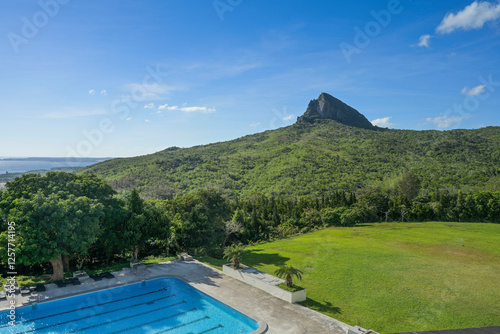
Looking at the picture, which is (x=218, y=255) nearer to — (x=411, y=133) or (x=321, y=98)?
(x=411, y=133)

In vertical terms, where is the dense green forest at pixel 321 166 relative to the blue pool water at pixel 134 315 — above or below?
above

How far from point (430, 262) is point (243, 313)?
15.4 m

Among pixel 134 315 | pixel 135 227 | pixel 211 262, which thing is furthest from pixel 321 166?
pixel 134 315

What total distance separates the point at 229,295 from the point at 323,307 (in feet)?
16.9

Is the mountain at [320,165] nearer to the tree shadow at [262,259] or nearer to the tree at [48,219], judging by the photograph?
the tree shadow at [262,259]

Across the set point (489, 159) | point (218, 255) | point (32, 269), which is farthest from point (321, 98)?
point (32, 269)

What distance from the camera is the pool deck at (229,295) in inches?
518

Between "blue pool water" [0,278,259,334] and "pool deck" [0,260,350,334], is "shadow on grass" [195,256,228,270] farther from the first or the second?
"blue pool water" [0,278,259,334]

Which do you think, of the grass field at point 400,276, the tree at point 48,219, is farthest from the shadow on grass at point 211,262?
the tree at point 48,219

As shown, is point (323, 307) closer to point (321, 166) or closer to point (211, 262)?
point (211, 262)

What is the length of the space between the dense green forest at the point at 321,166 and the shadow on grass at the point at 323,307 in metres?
55.2

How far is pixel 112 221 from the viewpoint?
21.8m

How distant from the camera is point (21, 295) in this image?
16.5 meters

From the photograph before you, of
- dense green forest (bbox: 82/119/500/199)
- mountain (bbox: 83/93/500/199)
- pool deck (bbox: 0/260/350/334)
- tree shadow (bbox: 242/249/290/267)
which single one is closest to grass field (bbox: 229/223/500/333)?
tree shadow (bbox: 242/249/290/267)
